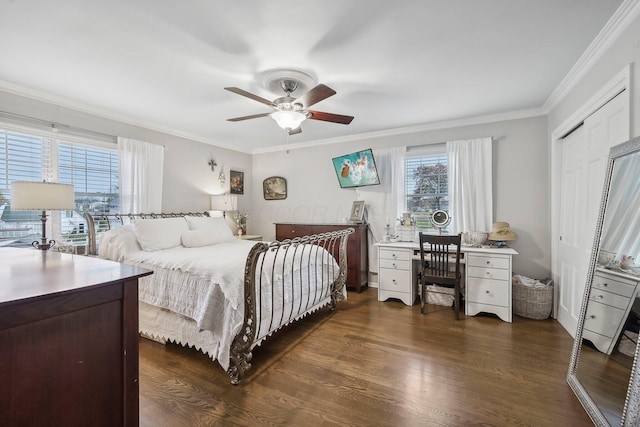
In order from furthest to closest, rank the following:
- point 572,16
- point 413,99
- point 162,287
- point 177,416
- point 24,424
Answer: point 413,99 → point 162,287 → point 572,16 → point 177,416 → point 24,424

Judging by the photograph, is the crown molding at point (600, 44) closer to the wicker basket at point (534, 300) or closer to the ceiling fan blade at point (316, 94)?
the ceiling fan blade at point (316, 94)

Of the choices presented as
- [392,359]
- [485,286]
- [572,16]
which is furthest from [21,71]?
[485,286]

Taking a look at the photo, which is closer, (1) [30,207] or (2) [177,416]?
(2) [177,416]

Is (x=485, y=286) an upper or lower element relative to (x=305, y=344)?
upper

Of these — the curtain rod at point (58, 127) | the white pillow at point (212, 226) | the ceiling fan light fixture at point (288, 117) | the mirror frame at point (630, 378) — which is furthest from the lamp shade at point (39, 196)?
the mirror frame at point (630, 378)

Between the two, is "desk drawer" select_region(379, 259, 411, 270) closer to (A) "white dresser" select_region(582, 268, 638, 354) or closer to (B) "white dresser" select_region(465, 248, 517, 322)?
(B) "white dresser" select_region(465, 248, 517, 322)

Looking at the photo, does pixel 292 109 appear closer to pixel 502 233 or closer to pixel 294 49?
pixel 294 49

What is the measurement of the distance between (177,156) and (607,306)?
5099 millimetres

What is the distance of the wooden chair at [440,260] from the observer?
10.4 ft

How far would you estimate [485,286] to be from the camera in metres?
3.27

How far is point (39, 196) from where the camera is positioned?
7.14 ft

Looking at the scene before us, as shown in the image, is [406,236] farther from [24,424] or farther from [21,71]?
→ [21,71]

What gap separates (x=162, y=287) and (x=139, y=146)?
228cm

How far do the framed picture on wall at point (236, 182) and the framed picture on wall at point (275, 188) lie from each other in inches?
17.2
